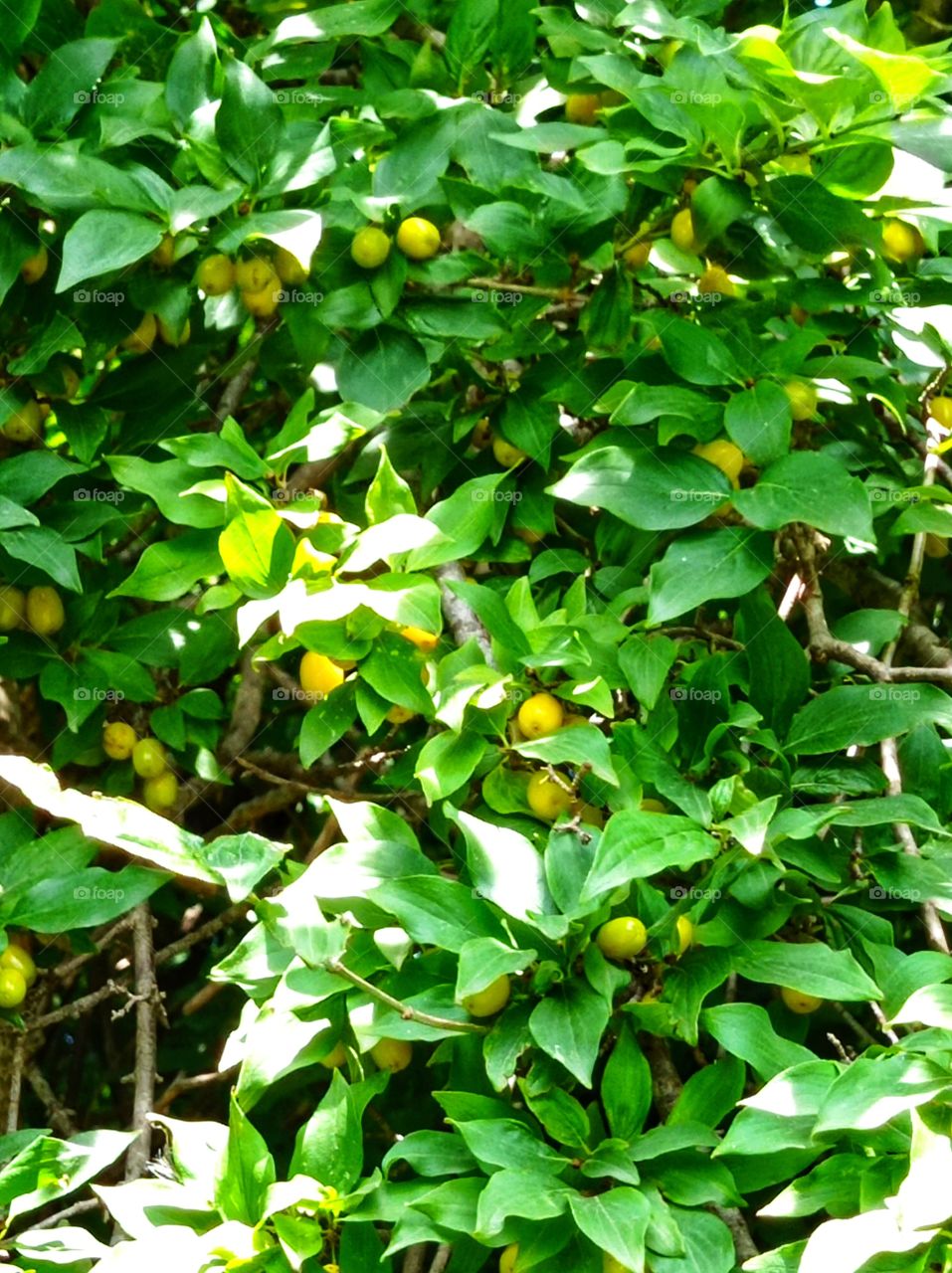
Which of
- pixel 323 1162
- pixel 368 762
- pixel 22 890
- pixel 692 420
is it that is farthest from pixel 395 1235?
pixel 692 420

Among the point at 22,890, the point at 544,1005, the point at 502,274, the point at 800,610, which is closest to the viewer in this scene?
the point at 544,1005

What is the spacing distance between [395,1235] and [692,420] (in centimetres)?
97

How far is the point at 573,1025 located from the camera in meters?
1.49

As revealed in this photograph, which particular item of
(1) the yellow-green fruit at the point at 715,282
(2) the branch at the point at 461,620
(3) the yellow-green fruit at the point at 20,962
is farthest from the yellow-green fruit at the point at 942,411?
(3) the yellow-green fruit at the point at 20,962

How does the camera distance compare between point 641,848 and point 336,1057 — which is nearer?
point 641,848

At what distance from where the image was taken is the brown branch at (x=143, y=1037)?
197 centimetres

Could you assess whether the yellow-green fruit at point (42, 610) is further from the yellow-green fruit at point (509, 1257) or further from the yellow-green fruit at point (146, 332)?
the yellow-green fruit at point (509, 1257)

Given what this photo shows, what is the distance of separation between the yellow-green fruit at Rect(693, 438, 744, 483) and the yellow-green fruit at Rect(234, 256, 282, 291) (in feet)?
1.98

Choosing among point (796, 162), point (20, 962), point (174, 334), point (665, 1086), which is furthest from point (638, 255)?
point (20, 962)

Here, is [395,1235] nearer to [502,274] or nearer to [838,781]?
[838,781]

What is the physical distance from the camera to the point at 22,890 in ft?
6.06

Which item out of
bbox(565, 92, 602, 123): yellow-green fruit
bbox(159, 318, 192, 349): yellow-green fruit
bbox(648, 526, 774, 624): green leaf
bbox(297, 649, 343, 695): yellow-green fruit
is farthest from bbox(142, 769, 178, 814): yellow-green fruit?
bbox(565, 92, 602, 123): yellow-green fruit

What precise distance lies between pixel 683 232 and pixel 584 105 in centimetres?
38

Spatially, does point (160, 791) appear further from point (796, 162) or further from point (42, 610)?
point (796, 162)
